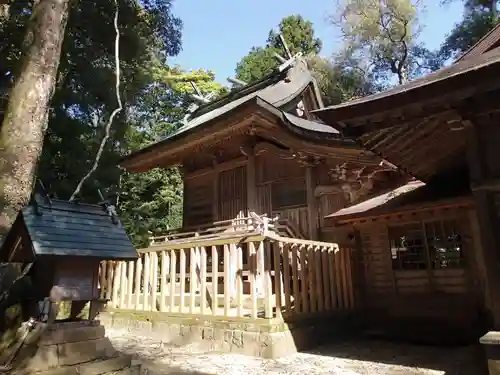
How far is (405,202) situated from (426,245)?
1.37 metres

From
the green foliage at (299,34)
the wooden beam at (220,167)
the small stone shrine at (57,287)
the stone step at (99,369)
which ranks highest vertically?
the green foliage at (299,34)

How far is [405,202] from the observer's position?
6.59 metres

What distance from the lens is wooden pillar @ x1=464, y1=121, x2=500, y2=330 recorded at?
3.67 metres

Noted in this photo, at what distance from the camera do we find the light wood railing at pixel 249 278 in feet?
19.5

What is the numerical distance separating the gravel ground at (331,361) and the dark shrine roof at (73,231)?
185 centimetres

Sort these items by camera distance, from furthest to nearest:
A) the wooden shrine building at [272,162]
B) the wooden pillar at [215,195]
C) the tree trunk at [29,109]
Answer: the wooden pillar at [215,195] < the wooden shrine building at [272,162] < the tree trunk at [29,109]

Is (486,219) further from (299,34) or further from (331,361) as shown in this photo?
(299,34)

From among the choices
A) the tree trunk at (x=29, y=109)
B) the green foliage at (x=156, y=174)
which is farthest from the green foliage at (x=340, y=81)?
the tree trunk at (x=29, y=109)

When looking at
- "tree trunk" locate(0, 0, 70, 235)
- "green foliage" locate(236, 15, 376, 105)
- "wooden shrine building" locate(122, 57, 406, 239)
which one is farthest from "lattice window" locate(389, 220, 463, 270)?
"green foliage" locate(236, 15, 376, 105)

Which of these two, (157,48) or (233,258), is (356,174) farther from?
(157,48)

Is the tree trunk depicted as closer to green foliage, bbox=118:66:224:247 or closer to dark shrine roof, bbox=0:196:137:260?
dark shrine roof, bbox=0:196:137:260

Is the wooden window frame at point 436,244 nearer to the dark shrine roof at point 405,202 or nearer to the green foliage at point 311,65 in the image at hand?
the dark shrine roof at point 405,202

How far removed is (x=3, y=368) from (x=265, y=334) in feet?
11.2

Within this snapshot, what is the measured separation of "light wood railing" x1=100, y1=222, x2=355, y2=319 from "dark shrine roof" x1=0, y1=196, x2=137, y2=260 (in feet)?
7.84
